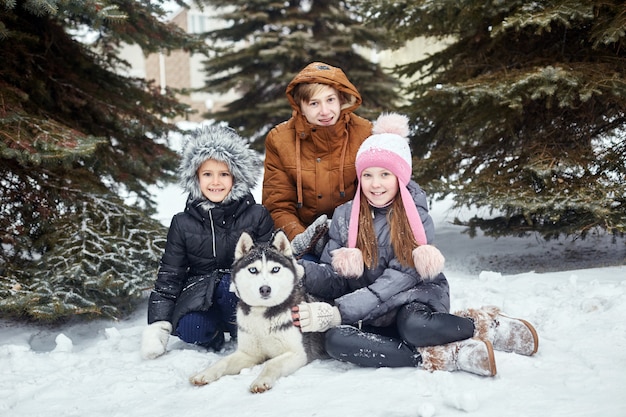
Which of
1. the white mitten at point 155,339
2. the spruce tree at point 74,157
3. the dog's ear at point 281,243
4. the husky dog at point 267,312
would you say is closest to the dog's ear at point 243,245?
the husky dog at point 267,312

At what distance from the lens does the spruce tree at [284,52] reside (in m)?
11.3

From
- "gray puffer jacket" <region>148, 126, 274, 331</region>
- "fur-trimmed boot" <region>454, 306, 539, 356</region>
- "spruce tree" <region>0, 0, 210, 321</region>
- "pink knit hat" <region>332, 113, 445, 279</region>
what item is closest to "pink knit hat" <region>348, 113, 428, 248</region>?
"pink knit hat" <region>332, 113, 445, 279</region>

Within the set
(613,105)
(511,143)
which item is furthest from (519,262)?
(613,105)

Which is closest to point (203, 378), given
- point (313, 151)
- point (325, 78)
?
point (313, 151)

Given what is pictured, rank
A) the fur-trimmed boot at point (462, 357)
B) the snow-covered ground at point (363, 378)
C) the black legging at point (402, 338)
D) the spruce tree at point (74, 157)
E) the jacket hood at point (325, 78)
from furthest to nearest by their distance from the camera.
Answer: the spruce tree at point (74, 157), the jacket hood at point (325, 78), the black legging at point (402, 338), the fur-trimmed boot at point (462, 357), the snow-covered ground at point (363, 378)

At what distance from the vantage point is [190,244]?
3.56 meters

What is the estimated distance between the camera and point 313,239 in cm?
354

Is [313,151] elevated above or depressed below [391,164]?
above

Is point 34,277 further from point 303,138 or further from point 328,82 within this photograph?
point 328,82

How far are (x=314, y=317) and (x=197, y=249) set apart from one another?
1117 millimetres

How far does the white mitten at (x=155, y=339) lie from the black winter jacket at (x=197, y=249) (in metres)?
0.06

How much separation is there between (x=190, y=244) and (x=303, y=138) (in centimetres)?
121

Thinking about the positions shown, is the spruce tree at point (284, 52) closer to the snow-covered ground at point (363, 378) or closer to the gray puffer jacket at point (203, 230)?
the gray puffer jacket at point (203, 230)

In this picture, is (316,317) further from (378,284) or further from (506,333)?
(506,333)
